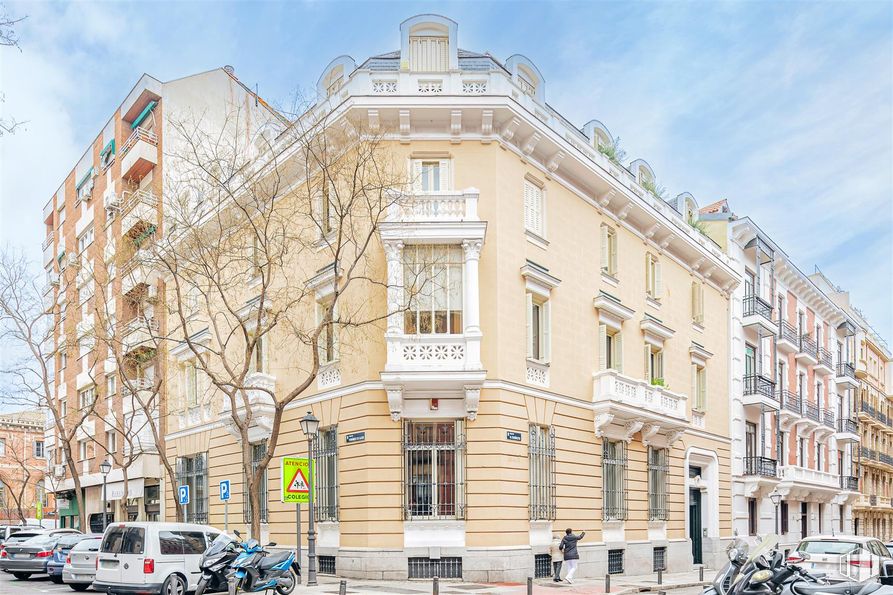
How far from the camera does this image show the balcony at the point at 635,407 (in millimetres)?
25438

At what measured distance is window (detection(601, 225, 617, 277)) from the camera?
27.4 meters

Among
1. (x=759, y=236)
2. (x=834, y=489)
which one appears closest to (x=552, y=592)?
(x=759, y=236)

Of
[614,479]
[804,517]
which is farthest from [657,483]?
[804,517]

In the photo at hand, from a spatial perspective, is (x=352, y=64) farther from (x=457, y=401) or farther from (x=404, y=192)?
(x=457, y=401)

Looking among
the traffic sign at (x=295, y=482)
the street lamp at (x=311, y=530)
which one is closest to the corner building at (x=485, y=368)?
the street lamp at (x=311, y=530)

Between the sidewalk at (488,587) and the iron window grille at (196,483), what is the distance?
9.76 m

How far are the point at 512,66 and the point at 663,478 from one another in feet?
47.1

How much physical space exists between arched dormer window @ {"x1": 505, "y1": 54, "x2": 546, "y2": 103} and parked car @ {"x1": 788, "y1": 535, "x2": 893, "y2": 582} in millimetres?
13478

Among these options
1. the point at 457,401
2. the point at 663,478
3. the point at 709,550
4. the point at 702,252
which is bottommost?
the point at 709,550

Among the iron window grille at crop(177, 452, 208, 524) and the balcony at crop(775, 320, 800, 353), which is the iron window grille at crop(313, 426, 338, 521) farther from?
the balcony at crop(775, 320, 800, 353)

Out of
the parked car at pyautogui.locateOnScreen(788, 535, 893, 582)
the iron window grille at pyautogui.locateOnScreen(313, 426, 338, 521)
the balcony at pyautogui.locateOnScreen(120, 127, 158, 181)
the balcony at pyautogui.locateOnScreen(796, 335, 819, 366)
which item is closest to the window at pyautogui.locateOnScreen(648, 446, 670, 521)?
the parked car at pyautogui.locateOnScreen(788, 535, 893, 582)

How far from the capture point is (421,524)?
69.7 ft

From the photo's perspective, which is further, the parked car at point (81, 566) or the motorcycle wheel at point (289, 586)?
the parked car at point (81, 566)

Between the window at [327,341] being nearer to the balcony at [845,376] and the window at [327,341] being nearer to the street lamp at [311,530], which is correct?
the street lamp at [311,530]
